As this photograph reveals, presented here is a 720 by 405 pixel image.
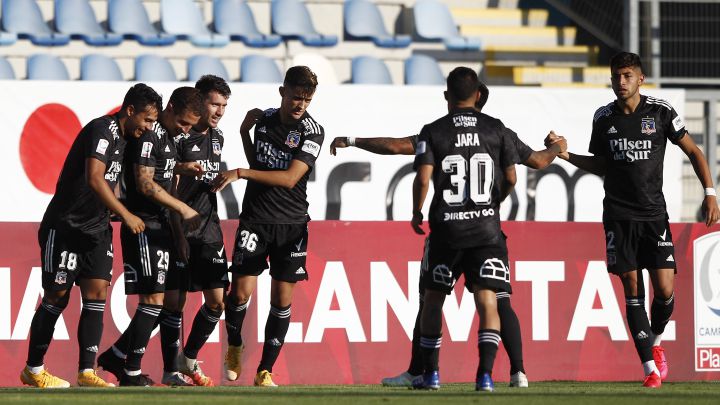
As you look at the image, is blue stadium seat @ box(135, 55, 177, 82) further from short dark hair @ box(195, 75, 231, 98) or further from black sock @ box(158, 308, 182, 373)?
black sock @ box(158, 308, 182, 373)

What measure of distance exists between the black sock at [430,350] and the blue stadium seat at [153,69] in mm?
8634

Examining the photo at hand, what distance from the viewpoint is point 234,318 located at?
855 centimetres

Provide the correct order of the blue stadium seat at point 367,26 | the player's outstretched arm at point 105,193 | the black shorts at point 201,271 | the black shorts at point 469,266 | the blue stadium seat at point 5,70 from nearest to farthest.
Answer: the black shorts at point 469,266 < the player's outstretched arm at point 105,193 < the black shorts at point 201,271 < the blue stadium seat at point 5,70 < the blue stadium seat at point 367,26

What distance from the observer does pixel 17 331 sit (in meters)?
9.45

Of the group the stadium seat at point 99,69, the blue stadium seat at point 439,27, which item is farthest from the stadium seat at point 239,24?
the blue stadium seat at point 439,27

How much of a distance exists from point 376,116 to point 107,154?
18.0 ft

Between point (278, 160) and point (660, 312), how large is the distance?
2.74 meters

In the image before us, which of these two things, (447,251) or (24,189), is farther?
(24,189)

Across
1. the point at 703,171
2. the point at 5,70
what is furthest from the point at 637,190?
the point at 5,70

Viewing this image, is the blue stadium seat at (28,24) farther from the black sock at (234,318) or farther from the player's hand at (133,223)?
the player's hand at (133,223)

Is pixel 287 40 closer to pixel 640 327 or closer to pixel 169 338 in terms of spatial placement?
pixel 169 338

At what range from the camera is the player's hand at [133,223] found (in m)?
7.70

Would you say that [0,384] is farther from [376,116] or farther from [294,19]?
[294,19]

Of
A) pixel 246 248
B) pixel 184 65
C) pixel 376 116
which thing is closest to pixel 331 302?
pixel 246 248
